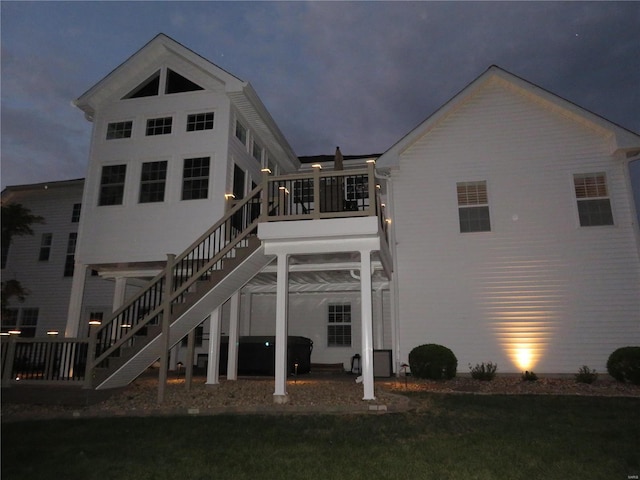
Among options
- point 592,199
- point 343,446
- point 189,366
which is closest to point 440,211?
point 592,199

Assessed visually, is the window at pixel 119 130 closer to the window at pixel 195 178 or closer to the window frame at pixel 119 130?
the window frame at pixel 119 130

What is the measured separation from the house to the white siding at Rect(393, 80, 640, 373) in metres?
0.04

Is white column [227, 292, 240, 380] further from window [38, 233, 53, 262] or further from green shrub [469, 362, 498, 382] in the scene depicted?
window [38, 233, 53, 262]

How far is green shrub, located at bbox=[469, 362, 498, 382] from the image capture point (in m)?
10.8

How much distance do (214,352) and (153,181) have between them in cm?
518

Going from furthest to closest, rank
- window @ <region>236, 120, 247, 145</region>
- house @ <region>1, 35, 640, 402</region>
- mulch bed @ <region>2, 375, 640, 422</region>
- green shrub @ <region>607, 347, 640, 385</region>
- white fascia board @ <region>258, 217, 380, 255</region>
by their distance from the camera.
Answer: window @ <region>236, 120, 247, 145</region> < house @ <region>1, 35, 640, 402</region> < green shrub @ <region>607, 347, 640, 385</region> < white fascia board @ <region>258, 217, 380, 255</region> < mulch bed @ <region>2, 375, 640, 422</region>

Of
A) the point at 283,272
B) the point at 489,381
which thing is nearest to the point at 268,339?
the point at 283,272

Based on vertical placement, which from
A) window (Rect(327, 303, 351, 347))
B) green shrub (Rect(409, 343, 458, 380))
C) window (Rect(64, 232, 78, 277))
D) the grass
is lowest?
the grass

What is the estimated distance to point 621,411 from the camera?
7012mm

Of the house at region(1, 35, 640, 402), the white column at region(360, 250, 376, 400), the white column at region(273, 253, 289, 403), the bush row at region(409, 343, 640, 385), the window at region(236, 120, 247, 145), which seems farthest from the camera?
the window at region(236, 120, 247, 145)

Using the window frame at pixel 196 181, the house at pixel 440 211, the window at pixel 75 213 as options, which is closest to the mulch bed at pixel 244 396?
the house at pixel 440 211

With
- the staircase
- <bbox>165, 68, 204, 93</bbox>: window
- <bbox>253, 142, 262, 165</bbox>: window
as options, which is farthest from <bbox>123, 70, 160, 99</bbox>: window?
the staircase

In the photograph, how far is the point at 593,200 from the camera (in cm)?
1192

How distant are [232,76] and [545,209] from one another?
9.58 metres
